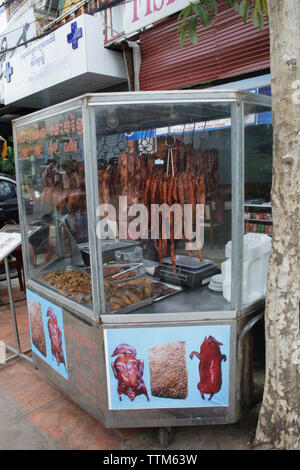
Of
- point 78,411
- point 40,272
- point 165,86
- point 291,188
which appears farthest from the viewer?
point 165,86

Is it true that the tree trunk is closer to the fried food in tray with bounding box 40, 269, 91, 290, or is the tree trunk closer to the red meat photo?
the red meat photo

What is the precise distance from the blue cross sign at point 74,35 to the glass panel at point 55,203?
398cm

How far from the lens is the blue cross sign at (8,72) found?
8406 millimetres

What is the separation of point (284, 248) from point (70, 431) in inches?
85.7

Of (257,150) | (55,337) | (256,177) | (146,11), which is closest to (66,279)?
(55,337)

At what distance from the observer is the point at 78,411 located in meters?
3.02

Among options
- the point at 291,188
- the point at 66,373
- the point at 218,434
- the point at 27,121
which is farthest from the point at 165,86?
the point at 218,434

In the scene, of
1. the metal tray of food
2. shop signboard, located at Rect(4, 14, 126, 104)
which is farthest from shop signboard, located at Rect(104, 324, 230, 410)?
shop signboard, located at Rect(4, 14, 126, 104)

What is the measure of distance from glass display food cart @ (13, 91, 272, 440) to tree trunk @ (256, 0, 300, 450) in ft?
0.78

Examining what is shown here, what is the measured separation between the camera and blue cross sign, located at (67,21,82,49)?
241 inches

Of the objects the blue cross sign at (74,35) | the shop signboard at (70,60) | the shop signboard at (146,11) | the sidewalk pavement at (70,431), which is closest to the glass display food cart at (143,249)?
the sidewalk pavement at (70,431)

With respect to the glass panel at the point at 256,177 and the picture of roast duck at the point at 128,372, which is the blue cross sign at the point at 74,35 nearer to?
the glass panel at the point at 256,177

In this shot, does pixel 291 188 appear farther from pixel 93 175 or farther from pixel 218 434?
pixel 218 434
